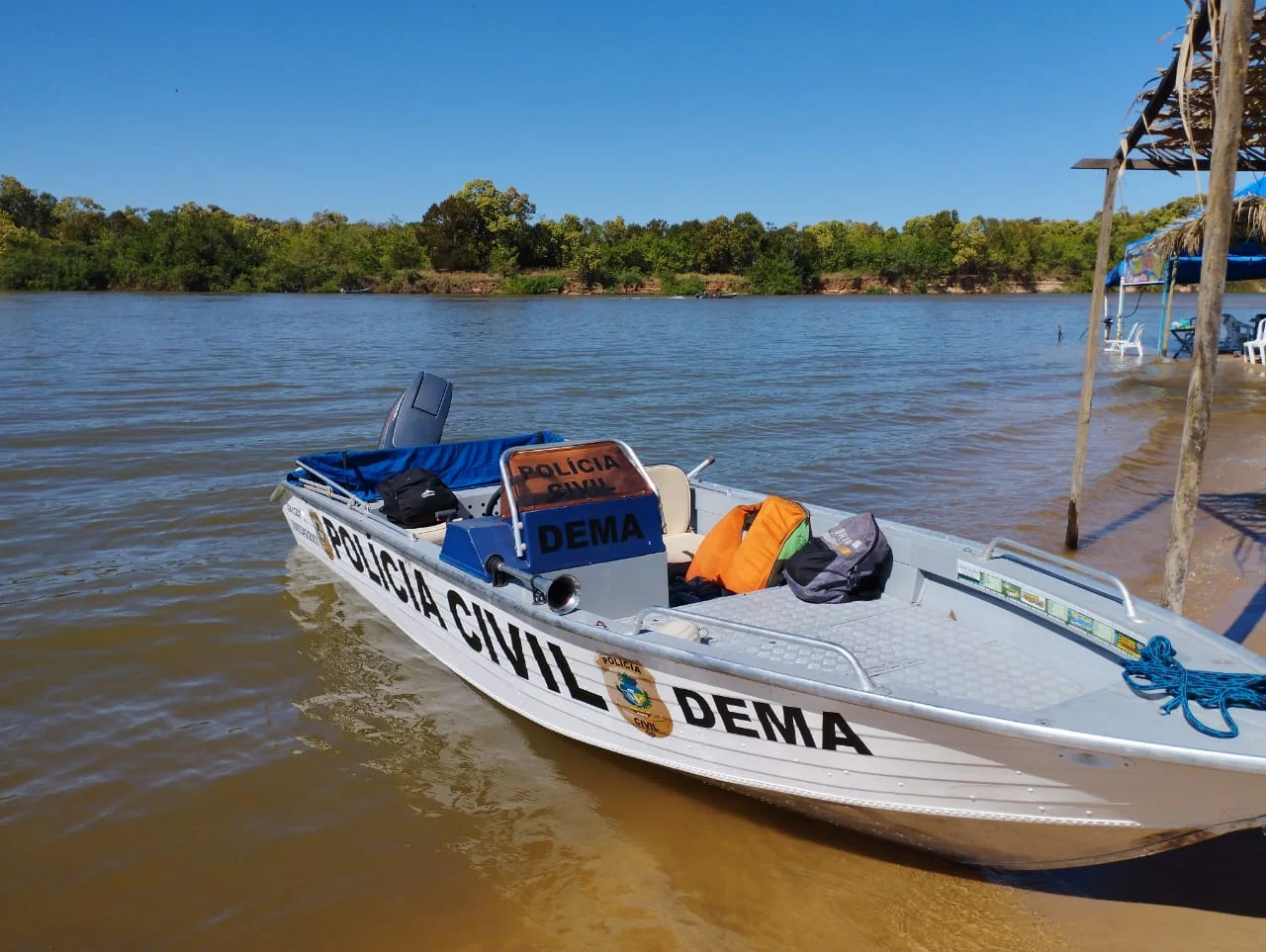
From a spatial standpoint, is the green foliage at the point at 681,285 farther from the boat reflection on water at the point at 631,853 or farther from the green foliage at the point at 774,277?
the boat reflection on water at the point at 631,853

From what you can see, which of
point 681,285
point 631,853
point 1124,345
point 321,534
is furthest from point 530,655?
point 681,285

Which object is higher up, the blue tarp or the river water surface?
the blue tarp

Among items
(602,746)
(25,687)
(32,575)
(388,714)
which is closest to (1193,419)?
(602,746)

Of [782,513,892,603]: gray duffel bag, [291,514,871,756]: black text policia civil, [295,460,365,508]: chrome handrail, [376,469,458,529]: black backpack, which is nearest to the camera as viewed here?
[291,514,871,756]: black text policia civil

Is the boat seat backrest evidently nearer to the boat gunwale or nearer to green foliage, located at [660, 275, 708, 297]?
the boat gunwale

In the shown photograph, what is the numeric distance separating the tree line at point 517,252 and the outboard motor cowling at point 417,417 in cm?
7670

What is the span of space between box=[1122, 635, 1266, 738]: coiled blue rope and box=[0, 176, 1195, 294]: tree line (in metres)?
83.0

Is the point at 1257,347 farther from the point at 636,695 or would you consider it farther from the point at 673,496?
the point at 636,695

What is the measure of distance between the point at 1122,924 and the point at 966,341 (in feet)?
117

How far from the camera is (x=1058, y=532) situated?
9.39 meters

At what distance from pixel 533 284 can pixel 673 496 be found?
79.9m

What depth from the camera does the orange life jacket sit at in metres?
5.66

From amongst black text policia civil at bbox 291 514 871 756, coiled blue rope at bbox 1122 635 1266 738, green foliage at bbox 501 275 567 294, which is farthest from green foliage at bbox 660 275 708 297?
coiled blue rope at bbox 1122 635 1266 738

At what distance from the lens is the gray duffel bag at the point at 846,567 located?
5.34 meters
